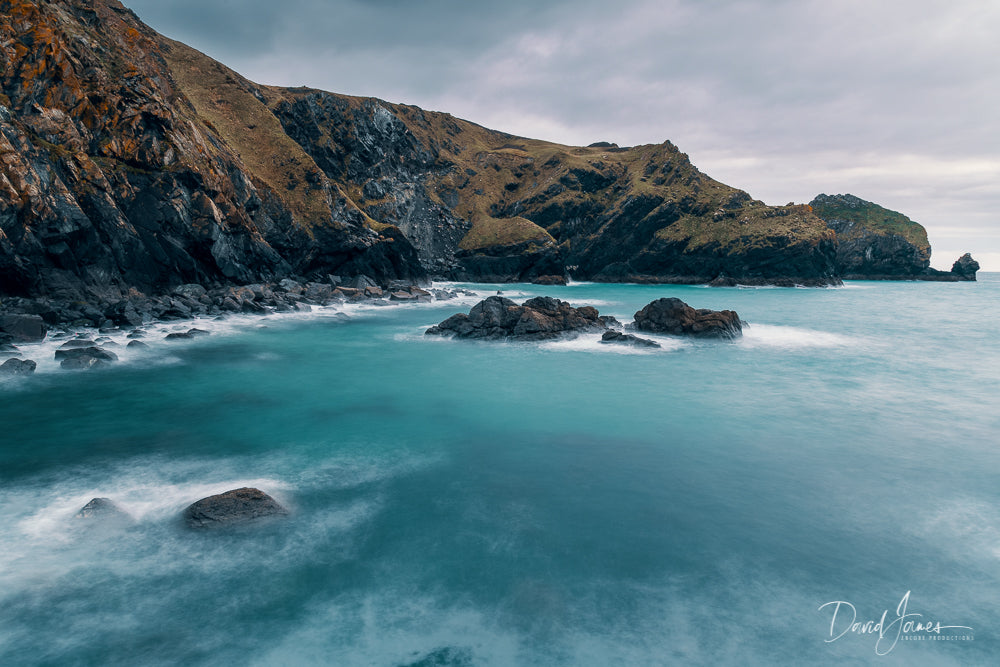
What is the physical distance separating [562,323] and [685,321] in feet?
31.3

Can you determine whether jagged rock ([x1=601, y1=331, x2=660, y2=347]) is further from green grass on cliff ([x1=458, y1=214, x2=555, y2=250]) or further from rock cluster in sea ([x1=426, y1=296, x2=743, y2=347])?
green grass on cliff ([x1=458, y1=214, x2=555, y2=250])

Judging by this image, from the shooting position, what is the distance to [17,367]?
24719 millimetres

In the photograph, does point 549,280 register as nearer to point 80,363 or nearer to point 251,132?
point 251,132

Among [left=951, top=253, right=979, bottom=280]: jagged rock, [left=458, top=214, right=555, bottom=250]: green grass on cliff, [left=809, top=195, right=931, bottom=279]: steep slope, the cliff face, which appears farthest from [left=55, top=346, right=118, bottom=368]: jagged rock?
[left=951, top=253, right=979, bottom=280]: jagged rock

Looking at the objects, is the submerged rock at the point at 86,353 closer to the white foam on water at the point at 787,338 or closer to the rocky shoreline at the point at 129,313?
the rocky shoreline at the point at 129,313

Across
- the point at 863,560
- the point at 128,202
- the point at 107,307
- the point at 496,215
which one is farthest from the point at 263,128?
the point at 863,560

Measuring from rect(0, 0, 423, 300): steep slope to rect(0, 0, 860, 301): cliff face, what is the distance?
0.14 metres

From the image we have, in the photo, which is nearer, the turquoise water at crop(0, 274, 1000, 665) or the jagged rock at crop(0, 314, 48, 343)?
the turquoise water at crop(0, 274, 1000, 665)

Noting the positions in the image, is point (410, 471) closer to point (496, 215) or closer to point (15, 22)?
point (15, 22)

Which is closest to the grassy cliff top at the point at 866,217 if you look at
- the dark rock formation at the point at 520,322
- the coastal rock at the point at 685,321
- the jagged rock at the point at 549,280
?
the jagged rock at the point at 549,280

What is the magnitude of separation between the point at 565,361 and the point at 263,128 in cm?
7472

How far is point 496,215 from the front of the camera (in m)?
144

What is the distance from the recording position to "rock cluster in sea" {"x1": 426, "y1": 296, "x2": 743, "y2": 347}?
39.2 metres

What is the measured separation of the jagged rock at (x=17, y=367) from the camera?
80.3ft
